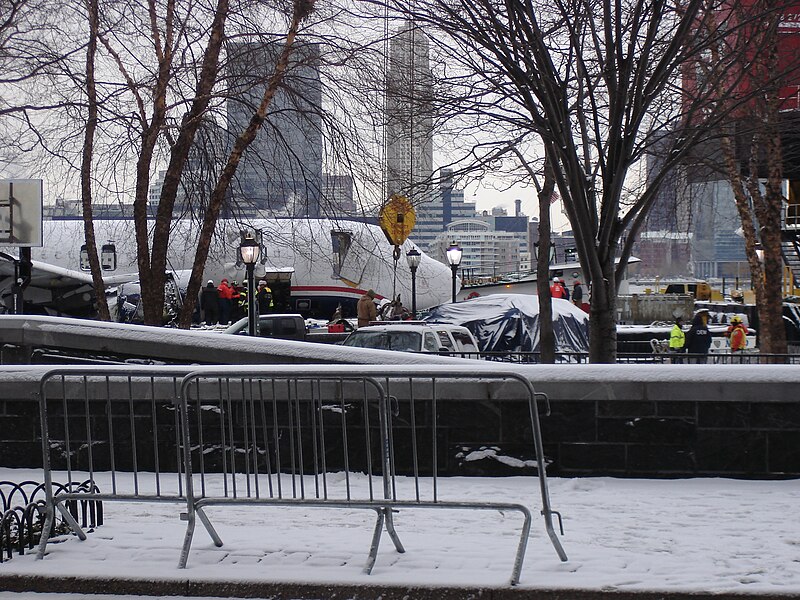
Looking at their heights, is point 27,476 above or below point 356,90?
below

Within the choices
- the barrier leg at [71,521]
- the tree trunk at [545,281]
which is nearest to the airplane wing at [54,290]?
the tree trunk at [545,281]

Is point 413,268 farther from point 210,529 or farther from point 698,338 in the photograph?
point 210,529

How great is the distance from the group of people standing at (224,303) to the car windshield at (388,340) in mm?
20956

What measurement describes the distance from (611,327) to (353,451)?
374 centimetres

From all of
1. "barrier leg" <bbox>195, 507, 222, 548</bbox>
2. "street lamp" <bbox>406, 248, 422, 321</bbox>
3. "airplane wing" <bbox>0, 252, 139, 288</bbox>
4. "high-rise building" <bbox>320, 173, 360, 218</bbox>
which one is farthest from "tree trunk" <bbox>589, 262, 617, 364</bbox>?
"airplane wing" <bbox>0, 252, 139, 288</bbox>

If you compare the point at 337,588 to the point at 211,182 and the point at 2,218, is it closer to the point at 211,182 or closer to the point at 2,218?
the point at 211,182

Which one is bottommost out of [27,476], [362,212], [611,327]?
[27,476]

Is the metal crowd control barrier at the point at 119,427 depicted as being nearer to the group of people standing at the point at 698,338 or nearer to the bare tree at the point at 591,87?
the bare tree at the point at 591,87

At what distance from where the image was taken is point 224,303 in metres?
40.2

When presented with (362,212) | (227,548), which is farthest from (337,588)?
(362,212)

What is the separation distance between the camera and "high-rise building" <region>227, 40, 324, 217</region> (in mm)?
15938

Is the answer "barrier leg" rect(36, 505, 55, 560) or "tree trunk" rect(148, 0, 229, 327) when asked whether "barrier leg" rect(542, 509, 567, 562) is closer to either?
"barrier leg" rect(36, 505, 55, 560)

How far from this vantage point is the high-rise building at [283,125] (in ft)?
52.3

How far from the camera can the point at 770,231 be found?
1825 centimetres
